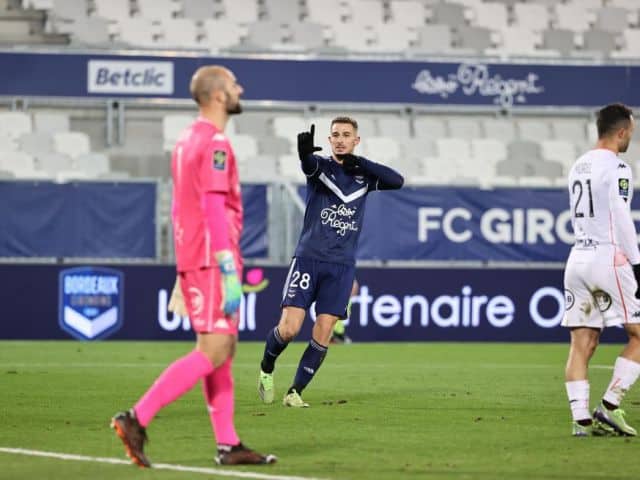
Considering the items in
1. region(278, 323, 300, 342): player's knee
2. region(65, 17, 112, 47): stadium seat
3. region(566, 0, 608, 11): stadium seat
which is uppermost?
region(566, 0, 608, 11): stadium seat

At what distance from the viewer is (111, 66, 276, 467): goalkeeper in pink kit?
7.14m

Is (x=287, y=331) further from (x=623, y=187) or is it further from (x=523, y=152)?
(x=523, y=152)

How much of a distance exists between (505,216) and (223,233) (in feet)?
50.6

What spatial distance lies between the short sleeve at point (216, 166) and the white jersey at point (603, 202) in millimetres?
2935

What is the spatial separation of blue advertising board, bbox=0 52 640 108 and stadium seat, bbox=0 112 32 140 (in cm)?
52

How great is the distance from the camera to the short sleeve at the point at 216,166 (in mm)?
7152

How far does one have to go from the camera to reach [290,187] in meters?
21.0

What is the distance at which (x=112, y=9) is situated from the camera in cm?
2605

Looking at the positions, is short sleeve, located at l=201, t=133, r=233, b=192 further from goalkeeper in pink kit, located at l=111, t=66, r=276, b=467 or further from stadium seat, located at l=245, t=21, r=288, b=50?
stadium seat, located at l=245, t=21, r=288, b=50

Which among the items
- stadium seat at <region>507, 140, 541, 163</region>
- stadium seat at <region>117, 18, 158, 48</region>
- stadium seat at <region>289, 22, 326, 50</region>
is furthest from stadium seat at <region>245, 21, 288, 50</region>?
stadium seat at <region>507, 140, 541, 163</region>

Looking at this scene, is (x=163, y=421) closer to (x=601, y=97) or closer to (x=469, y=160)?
(x=469, y=160)

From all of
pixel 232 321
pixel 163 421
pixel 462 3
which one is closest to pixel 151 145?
pixel 462 3

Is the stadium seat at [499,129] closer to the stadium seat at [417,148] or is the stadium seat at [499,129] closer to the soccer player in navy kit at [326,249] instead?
the stadium seat at [417,148]

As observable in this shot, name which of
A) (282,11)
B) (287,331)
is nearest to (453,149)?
(282,11)
